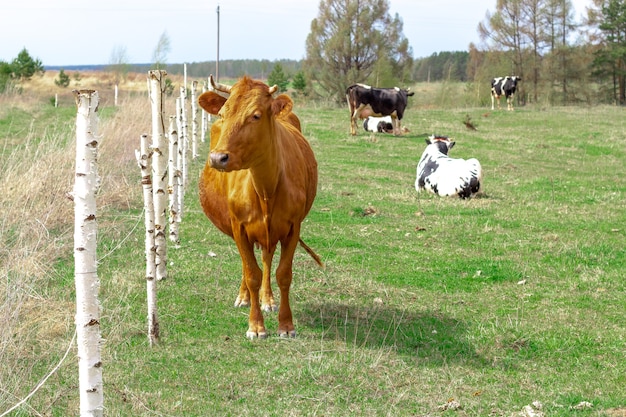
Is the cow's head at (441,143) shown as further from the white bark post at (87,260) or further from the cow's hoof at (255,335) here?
the white bark post at (87,260)

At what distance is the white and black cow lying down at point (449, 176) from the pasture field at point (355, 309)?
0.37 meters

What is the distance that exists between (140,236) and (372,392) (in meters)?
5.63

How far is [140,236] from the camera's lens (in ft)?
34.4

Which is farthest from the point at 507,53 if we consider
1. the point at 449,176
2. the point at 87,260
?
the point at 87,260

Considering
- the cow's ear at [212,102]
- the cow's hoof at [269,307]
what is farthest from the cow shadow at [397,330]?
the cow's ear at [212,102]

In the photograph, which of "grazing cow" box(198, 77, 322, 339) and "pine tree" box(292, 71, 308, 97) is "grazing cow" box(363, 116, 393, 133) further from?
"pine tree" box(292, 71, 308, 97)

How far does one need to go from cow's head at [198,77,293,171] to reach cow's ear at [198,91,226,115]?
1.21 feet

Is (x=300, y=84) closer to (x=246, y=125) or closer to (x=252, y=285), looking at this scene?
(x=252, y=285)

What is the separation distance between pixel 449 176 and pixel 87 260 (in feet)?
36.1

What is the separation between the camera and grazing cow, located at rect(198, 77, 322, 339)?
6148 millimetres

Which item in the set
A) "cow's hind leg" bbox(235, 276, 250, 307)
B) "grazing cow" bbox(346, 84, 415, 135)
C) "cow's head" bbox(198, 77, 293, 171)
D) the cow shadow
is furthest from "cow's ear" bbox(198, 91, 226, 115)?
"grazing cow" bbox(346, 84, 415, 135)

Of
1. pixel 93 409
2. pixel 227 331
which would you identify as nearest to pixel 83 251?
pixel 93 409

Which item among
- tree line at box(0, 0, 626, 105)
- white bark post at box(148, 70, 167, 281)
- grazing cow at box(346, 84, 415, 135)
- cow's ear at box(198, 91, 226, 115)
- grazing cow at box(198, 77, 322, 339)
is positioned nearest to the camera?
grazing cow at box(198, 77, 322, 339)

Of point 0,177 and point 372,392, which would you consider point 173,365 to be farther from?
point 0,177
